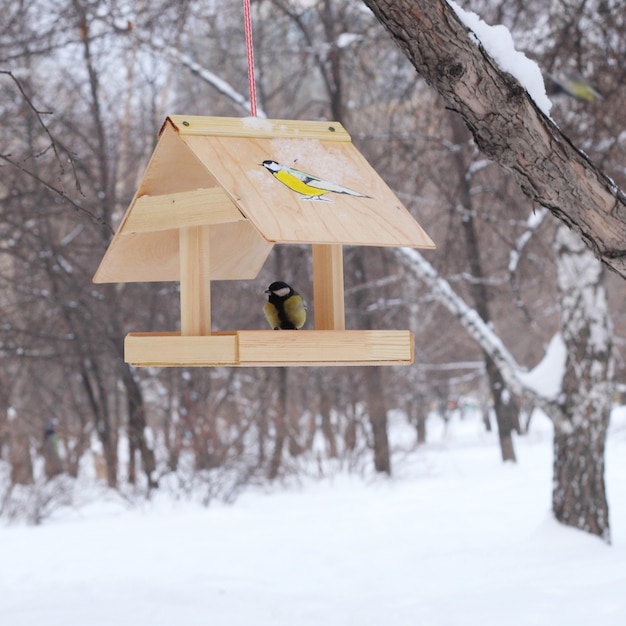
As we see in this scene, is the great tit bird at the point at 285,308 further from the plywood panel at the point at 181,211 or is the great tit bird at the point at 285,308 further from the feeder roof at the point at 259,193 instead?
the plywood panel at the point at 181,211

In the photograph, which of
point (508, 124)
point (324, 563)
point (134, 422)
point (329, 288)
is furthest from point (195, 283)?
point (134, 422)

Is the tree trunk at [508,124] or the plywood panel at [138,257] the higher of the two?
the tree trunk at [508,124]

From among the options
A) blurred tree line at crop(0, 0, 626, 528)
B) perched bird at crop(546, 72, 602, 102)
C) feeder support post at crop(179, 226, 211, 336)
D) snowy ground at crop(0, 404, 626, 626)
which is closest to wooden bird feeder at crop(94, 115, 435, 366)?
feeder support post at crop(179, 226, 211, 336)

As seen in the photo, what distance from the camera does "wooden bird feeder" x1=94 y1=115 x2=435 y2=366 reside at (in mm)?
2658

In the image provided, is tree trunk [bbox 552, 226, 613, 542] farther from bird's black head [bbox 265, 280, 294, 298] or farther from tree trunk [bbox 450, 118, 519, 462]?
bird's black head [bbox 265, 280, 294, 298]

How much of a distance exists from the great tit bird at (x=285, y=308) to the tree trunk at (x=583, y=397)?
393 cm

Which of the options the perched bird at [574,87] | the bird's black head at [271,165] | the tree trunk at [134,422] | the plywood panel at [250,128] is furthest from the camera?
the tree trunk at [134,422]

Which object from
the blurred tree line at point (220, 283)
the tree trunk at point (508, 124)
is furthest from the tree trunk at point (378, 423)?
the tree trunk at point (508, 124)

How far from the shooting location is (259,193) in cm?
269

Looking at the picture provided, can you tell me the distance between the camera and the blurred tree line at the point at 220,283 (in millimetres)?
8367

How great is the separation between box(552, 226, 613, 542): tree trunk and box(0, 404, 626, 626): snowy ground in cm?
26

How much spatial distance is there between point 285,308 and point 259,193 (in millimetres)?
414

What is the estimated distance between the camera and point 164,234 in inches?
134

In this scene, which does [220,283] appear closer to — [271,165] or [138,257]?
[138,257]
